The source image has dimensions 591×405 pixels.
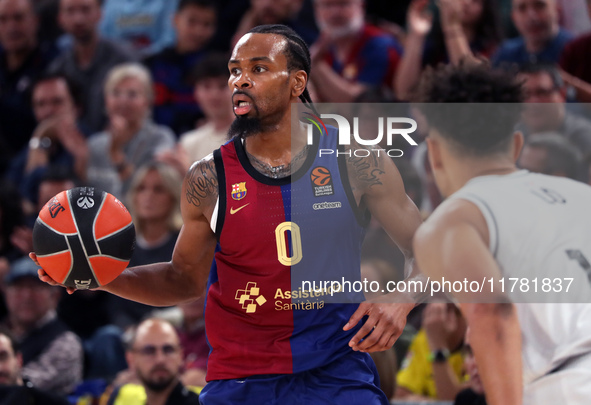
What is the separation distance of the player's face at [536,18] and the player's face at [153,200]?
333 centimetres

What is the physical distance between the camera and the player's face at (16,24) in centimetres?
860

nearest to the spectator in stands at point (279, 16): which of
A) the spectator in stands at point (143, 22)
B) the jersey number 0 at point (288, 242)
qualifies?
the spectator in stands at point (143, 22)

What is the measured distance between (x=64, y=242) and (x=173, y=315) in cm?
278

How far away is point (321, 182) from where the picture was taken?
338 centimetres

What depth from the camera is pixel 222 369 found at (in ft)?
11.0

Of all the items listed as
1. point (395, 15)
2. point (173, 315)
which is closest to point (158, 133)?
→ point (173, 315)

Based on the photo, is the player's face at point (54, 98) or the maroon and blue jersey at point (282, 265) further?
the player's face at point (54, 98)

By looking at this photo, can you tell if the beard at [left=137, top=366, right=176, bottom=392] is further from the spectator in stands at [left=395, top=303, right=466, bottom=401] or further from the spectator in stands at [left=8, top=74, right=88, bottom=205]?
the spectator in stands at [left=8, top=74, right=88, bottom=205]

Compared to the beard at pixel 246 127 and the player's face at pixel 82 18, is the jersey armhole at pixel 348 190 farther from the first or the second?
the player's face at pixel 82 18

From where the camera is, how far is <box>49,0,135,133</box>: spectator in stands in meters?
8.02

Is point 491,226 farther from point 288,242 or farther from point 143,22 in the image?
point 143,22

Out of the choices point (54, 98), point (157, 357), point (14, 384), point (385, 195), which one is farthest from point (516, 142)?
point (54, 98)

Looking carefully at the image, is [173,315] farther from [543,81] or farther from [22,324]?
[543,81]

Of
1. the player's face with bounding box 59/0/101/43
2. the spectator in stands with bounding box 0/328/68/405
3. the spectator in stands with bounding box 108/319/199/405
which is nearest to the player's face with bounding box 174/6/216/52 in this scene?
the player's face with bounding box 59/0/101/43
